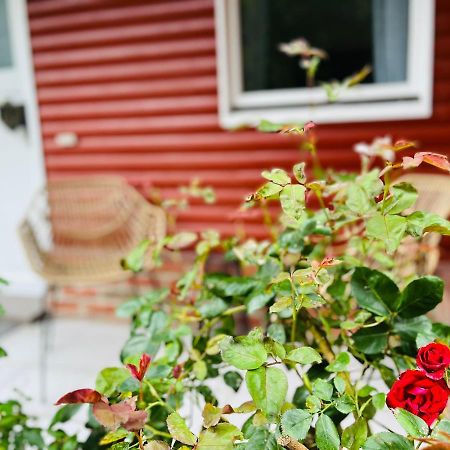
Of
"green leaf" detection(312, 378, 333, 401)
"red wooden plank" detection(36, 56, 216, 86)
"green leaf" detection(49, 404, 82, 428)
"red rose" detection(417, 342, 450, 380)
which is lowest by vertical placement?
"green leaf" detection(49, 404, 82, 428)

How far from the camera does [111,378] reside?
0.88 m

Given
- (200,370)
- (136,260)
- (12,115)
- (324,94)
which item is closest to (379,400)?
(200,370)

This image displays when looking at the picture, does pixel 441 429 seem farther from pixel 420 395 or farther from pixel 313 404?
pixel 313 404

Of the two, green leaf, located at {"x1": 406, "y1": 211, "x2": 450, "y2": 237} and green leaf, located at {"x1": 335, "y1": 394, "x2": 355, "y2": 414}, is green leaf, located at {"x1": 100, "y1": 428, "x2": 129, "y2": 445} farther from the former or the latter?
green leaf, located at {"x1": 406, "y1": 211, "x2": 450, "y2": 237}

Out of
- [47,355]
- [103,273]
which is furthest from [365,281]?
[47,355]

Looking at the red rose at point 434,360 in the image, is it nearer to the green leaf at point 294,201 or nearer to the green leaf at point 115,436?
the green leaf at point 294,201

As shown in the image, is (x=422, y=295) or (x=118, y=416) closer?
(x=118, y=416)

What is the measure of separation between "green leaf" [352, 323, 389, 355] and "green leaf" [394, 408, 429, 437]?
0.20 metres

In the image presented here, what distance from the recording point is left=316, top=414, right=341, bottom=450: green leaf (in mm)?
677

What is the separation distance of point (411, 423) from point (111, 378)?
1.52 ft

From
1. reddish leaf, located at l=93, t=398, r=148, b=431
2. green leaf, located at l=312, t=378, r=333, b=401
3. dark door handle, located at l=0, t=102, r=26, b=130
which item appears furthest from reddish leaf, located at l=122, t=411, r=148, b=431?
dark door handle, located at l=0, t=102, r=26, b=130

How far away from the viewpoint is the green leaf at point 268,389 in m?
0.69

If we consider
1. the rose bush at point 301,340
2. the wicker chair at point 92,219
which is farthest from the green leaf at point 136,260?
the wicker chair at point 92,219

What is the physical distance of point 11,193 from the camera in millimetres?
3656
